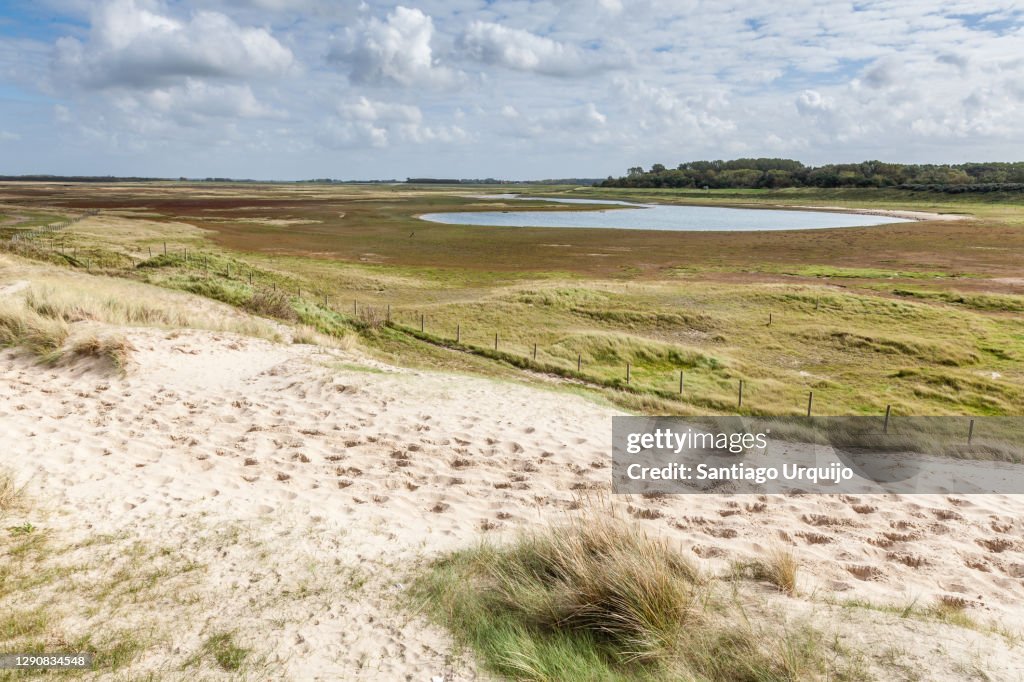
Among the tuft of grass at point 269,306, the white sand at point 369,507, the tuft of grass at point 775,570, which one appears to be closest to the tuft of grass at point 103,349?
the white sand at point 369,507

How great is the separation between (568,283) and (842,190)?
17003cm

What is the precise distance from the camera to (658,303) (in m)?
42.9

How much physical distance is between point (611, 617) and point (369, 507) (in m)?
3.85

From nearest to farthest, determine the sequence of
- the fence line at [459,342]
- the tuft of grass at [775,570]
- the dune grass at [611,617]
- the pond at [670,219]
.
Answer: the dune grass at [611,617] → the tuft of grass at [775,570] → the fence line at [459,342] → the pond at [670,219]

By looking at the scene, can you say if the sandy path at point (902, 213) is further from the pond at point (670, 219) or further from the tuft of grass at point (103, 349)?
the tuft of grass at point (103, 349)

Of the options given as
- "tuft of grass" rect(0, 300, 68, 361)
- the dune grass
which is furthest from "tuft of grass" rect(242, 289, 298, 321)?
the dune grass

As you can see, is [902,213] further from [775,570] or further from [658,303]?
[775,570]

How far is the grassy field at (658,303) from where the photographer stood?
2544 cm

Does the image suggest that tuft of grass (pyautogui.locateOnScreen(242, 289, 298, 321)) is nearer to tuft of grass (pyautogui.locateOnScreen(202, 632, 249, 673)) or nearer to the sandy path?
tuft of grass (pyautogui.locateOnScreen(202, 632, 249, 673))

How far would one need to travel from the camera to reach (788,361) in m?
29.8

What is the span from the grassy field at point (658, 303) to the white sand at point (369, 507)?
9869mm

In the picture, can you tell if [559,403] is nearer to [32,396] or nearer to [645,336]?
[32,396]

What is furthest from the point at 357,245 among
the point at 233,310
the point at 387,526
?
the point at 387,526

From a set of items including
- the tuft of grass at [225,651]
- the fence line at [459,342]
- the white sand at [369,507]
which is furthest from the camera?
the fence line at [459,342]
